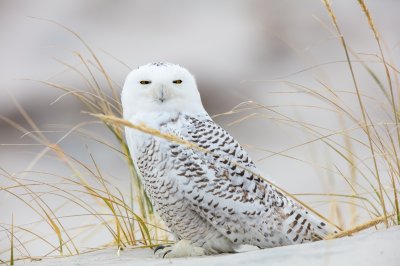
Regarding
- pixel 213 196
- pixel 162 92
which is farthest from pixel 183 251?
pixel 162 92

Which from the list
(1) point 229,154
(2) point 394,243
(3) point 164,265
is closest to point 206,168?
(1) point 229,154

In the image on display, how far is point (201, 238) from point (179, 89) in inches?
23.7

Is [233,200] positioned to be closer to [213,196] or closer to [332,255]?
[213,196]

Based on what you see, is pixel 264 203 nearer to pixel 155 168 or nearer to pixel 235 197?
pixel 235 197

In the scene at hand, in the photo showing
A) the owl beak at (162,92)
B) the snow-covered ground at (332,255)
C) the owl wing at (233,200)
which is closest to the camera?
the snow-covered ground at (332,255)

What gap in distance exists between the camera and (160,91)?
2.71 metres

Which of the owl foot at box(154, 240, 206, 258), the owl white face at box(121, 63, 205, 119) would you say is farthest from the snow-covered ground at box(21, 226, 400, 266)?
the owl white face at box(121, 63, 205, 119)

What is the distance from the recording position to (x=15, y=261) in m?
2.94

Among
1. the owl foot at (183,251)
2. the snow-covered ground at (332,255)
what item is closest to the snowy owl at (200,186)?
the owl foot at (183,251)

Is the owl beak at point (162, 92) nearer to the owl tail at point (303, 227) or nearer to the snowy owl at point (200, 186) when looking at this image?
the snowy owl at point (200, 186)

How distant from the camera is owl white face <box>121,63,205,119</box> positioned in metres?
2.72

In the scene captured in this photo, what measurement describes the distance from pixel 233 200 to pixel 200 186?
14 centimetres

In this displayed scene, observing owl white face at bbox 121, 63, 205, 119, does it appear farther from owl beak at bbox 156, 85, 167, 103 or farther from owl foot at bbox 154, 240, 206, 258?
owl foot at bbox 154, 240, 206, 258

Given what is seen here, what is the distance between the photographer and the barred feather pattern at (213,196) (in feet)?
8.47
